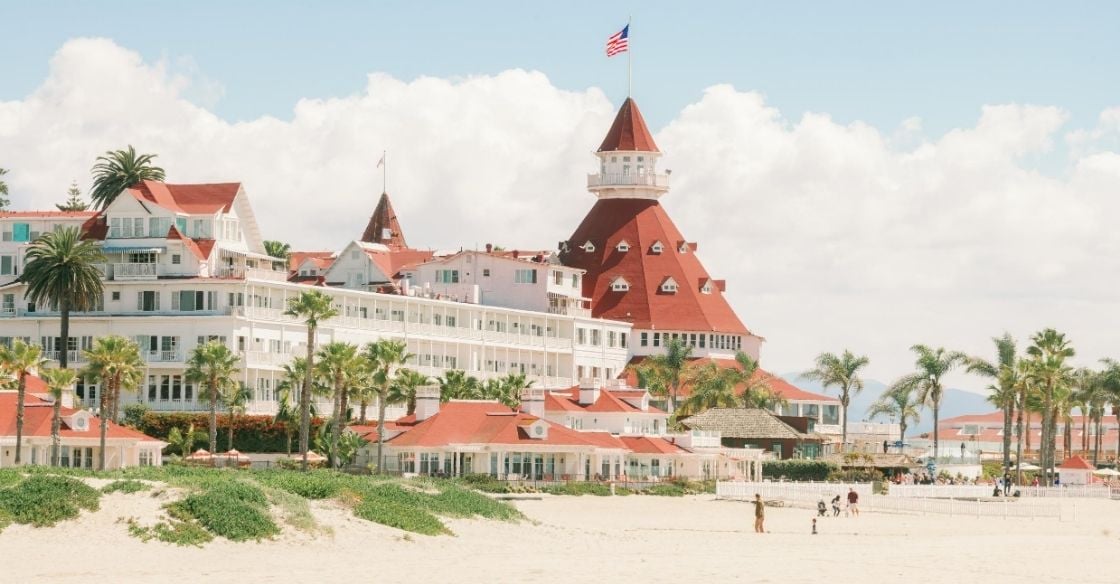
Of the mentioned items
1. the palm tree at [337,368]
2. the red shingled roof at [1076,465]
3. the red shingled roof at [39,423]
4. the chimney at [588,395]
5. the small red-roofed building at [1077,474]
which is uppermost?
the palm tree at [337,368]

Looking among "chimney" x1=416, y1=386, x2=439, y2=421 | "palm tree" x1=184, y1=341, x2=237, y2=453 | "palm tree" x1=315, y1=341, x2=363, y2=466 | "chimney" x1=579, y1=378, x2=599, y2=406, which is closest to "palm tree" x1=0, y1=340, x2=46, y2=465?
"palm tree" x1=184, y1=341, x2=237, y2=453

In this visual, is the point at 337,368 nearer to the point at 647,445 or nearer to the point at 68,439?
the point at 68,439

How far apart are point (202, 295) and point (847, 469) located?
36016 mm

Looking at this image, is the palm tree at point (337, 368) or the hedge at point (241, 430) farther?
the hedge at point (241, 430)

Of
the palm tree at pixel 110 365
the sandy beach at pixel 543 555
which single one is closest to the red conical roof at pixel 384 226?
the palm tree at pixel 110 365

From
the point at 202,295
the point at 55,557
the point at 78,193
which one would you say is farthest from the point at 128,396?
the point at 55,557

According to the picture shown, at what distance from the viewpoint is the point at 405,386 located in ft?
336

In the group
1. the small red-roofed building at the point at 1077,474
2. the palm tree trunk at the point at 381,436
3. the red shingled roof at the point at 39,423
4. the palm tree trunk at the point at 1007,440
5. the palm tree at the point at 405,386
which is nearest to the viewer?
the red shingled roof at the point at 39,423

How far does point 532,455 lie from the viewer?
315 feet

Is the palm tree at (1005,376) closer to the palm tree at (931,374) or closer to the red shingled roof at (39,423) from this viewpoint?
the palm tree at (931,374)

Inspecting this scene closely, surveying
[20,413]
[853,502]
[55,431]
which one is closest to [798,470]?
[853,502]

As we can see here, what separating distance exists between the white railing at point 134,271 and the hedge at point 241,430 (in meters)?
11.6

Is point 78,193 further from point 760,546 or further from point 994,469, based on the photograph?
point 760,546

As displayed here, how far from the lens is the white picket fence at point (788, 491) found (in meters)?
88.6
